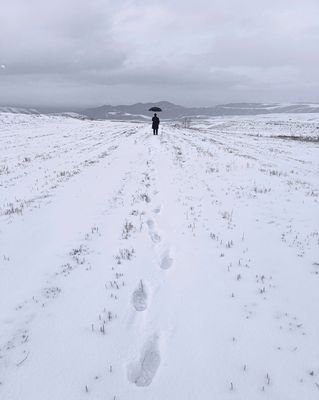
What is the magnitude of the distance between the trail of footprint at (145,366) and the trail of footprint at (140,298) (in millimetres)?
990

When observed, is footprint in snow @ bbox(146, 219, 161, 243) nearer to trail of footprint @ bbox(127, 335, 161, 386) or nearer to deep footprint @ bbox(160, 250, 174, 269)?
deep footprint @ bbox(160, 250, 174, 269)

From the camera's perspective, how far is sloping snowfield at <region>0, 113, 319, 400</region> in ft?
15.3

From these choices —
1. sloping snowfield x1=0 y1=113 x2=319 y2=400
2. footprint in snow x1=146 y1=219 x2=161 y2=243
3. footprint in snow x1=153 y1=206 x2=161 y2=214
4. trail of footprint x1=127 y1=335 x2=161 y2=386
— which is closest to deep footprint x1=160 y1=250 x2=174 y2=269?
sloping snowfield x1=0 y1=113 x2=319 y2=400

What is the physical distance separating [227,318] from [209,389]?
152 cm

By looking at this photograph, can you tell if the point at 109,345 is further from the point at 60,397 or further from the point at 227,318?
the point at 227,318

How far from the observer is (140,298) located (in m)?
6.57

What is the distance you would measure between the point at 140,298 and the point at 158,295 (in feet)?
0.97

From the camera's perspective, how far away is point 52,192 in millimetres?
14086

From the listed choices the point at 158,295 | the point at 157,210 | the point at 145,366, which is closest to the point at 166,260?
the point at 158,295

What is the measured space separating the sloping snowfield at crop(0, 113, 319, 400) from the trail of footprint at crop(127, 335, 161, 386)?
0.02 metres

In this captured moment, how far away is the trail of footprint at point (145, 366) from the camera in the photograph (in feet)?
15.3

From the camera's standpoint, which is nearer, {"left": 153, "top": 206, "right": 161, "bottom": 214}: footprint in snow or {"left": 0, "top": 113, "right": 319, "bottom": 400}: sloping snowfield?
{"left": 0, "top": 113, "right": 319, "bottom": 400}: sloping snowfield

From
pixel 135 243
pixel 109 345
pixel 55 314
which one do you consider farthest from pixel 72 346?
pixel 135 243

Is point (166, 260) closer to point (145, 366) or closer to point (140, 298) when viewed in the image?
point (140, 298)
